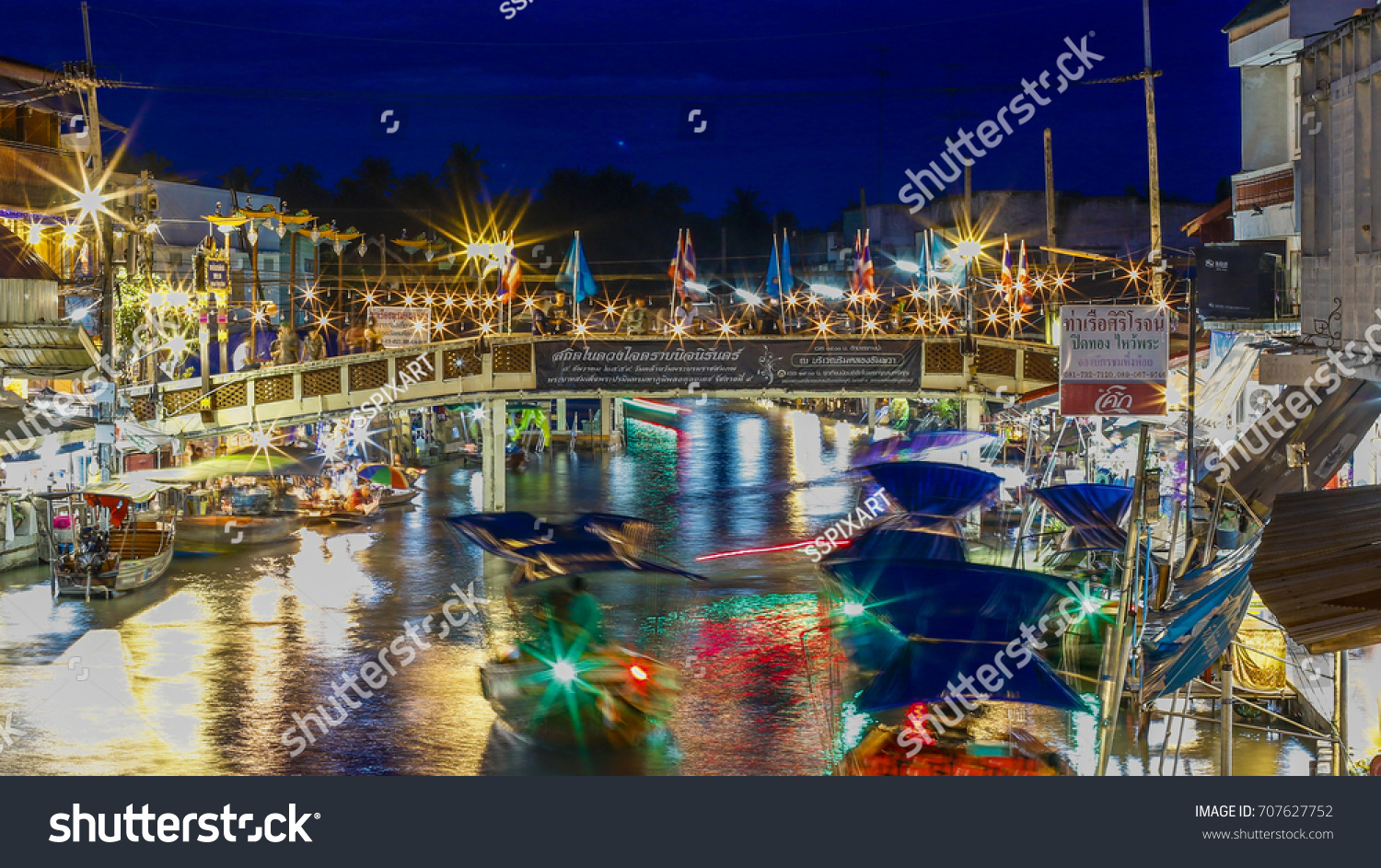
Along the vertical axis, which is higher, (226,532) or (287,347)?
(287,347)

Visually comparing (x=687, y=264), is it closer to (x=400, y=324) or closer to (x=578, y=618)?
(x=400, y=324)

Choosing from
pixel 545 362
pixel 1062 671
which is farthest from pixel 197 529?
pixel 1062 671

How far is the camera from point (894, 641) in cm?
1925

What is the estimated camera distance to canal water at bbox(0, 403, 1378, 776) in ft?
53.1

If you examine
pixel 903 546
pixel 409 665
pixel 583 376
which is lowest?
pixel 409 665

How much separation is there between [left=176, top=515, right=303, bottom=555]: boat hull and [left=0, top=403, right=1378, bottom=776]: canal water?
60 centimetres

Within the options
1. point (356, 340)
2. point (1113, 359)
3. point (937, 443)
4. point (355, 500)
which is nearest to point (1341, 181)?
point (1113, 359)

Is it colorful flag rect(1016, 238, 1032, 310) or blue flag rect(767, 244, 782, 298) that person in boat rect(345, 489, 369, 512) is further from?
colorful flag rect(1016, 238, 1032, 310)

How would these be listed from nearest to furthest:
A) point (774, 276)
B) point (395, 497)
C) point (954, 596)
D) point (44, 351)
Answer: point (954, 596), point (44, 351), point (395, 497), point (774, 276)

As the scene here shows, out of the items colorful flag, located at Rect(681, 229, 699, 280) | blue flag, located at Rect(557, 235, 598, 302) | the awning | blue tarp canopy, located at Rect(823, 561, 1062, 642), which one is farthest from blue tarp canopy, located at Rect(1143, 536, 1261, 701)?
colorful flag, located at Rect(681, 229, 699, 280)

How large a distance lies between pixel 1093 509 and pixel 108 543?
63.2 feet

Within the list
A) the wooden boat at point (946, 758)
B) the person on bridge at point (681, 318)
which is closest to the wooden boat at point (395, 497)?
the person on bridge at point (681, 318)

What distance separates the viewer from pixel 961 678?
14.3 metres

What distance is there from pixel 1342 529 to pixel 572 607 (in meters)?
11.0
